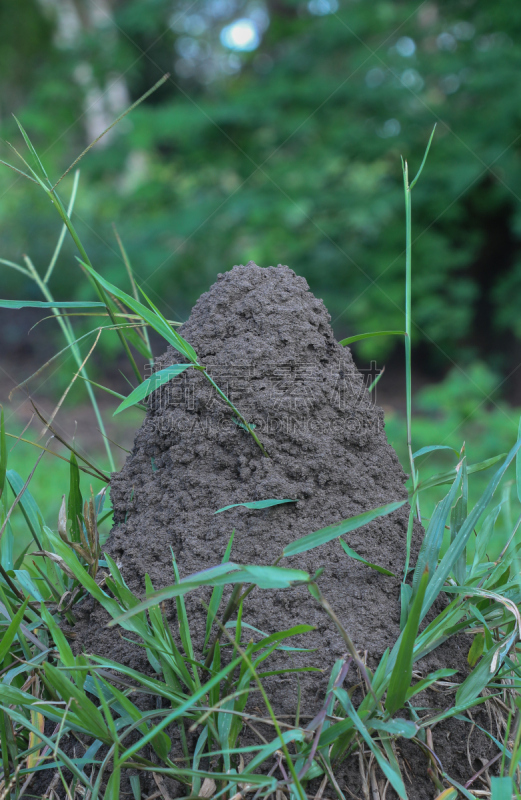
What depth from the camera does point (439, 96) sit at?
18.4 ft

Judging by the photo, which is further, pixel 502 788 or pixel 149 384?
pixel 149 384

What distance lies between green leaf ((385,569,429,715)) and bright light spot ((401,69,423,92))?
5483 mm

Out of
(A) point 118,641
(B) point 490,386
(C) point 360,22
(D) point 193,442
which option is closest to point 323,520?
(D) point 193,442

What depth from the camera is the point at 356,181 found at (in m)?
5.70

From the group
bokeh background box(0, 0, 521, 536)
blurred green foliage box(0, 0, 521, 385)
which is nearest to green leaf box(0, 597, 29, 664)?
bokeh background box(0, 0, 521, 536)

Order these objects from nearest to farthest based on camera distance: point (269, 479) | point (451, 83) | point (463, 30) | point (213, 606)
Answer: point (213, 606)
point (269, 479)
point (451, 83)
point (463, 30)

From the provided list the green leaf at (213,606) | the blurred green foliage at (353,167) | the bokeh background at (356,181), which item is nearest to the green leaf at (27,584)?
the green leaf at (213,606)

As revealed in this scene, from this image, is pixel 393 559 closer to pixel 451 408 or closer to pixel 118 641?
pixel 118 641

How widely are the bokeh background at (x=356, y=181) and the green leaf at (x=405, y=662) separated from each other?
12.1 ft

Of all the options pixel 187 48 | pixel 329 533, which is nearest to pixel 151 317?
pixel 329 533

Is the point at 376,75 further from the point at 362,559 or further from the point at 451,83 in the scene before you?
the point at 362,559

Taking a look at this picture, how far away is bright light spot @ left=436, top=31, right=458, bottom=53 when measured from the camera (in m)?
5.46

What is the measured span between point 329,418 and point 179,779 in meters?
0.65

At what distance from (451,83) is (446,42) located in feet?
1.96
